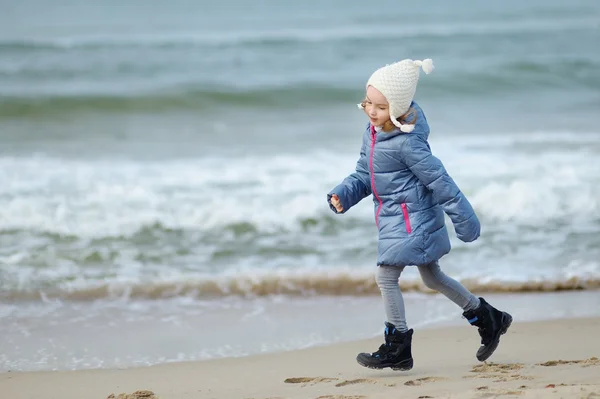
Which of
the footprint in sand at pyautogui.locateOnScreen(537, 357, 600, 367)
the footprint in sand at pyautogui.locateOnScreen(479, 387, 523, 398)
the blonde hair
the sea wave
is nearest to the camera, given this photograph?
the footprint in sand at pyautogui.locateOnScreen(479, 387, 523, 398)

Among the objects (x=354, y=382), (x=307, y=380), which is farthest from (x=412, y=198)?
(x=307, y=380)

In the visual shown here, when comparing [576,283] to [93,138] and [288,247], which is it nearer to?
[288,247]

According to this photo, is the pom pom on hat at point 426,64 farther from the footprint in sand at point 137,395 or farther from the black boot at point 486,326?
the footprint in sand at point 137,395

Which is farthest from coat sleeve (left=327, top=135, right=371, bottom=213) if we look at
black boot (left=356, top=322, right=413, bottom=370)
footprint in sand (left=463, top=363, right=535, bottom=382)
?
footprint in sand (left=463, top=363, right=535, bottom=382)

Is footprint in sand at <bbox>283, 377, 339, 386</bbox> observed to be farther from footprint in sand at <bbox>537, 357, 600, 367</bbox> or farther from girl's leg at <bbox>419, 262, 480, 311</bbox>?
footprint in sand at <bbox>537, 357, 600, 367</bbox>

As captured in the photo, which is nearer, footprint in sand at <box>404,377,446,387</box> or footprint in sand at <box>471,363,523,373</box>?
footprint in sand at <box>404,377,446,387</box>

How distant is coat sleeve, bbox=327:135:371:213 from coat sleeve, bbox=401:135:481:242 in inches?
9.7

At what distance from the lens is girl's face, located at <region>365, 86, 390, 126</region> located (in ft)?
13.1

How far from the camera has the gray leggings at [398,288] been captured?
13.6 ft

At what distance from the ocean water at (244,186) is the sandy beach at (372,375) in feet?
0.96

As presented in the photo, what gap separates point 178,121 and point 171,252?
752cm

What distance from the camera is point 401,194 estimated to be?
4.02 m

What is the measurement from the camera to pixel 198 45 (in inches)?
878

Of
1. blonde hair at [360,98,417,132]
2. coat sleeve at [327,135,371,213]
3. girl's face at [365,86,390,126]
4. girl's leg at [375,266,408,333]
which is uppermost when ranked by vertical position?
girl's face at [365,86,390,126]
